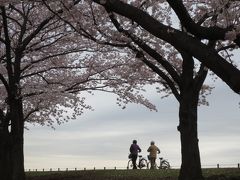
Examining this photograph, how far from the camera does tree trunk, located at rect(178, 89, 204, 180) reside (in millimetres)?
18406

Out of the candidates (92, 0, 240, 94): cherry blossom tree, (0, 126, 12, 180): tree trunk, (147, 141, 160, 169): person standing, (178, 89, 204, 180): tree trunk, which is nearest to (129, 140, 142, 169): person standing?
(147, 141, 160, 169): person standing

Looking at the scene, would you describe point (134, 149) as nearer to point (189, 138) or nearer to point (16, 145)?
point (16, 145)

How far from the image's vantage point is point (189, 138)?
60.7 feet

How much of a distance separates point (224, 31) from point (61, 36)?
1498 centimetres

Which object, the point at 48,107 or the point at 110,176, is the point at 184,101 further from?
the point at 48,107

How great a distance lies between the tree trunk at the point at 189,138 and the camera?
18.4m

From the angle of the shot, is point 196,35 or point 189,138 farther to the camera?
point 189,138

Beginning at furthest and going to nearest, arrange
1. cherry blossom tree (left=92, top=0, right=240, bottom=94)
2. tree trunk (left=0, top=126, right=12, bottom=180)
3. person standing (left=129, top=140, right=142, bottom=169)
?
person standing (left=129, top=140, right=142, bottom=169) → tree trunk (left=0, top=126, right=12, bottom=180) → cherry blossom tree (left=92, top=0, right=240, bottom=94)

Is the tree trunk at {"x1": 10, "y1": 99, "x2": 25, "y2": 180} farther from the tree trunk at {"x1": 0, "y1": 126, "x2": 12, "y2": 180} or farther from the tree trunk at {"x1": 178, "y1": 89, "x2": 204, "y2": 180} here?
the tree trunk at {"x1": 178, "y1": 89, "x2": 204, "y2": 180}

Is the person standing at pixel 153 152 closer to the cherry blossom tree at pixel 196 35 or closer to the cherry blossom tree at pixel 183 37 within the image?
the cherry blossom tree at pixel 183 37

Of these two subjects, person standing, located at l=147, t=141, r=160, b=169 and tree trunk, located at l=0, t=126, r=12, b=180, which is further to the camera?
person standing, located at l=147, t=141, r=160, b=169

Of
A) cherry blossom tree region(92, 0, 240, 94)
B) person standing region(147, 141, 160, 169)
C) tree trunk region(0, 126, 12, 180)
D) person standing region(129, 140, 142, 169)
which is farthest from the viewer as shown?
person standing region(129, 140, 142, 169)

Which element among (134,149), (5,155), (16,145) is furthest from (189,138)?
(134,149)

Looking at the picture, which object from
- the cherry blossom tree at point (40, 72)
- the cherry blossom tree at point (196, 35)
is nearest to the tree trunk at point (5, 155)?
the cherry blossom tree at point (40, 72)
